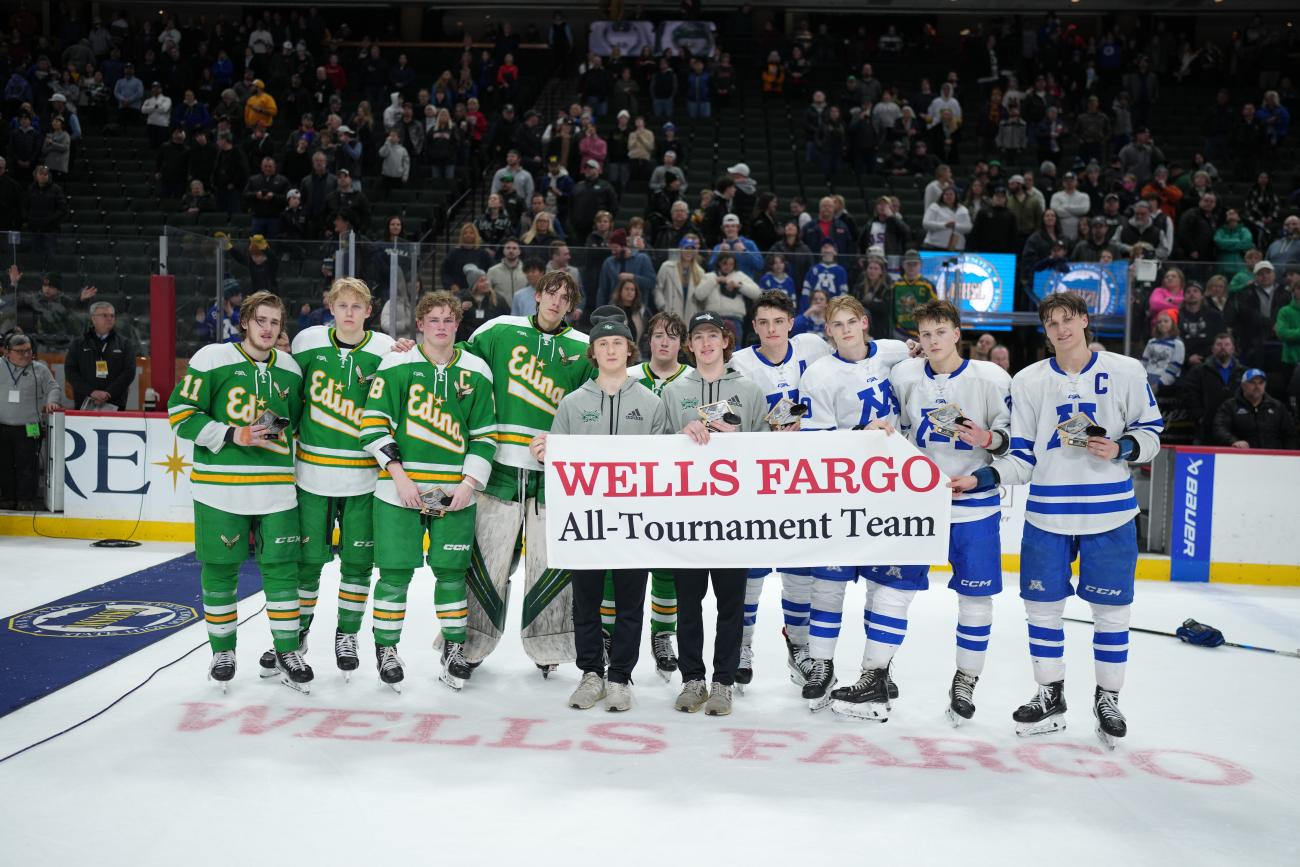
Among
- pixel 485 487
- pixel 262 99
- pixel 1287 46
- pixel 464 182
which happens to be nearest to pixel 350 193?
pixel 464 182

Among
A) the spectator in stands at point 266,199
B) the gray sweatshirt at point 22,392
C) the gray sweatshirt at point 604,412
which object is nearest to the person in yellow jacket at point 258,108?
the spectator in stands at point 266,199

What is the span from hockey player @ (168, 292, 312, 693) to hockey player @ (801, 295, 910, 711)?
2322mm

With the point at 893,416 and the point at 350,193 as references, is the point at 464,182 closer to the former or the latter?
the point at 350,193

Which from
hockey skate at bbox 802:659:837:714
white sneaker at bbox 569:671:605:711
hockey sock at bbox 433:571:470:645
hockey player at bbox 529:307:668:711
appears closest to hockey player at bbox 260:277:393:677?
hockey sock at bbox 433:571:470:645

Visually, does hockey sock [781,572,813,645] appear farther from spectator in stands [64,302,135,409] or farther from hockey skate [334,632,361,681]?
spectator in stands [64,302,135,409]

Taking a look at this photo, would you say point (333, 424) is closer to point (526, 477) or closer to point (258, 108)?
point (526, 477)

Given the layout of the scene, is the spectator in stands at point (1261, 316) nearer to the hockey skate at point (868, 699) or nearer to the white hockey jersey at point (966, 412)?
the white hockey jersey at point (966, 412)

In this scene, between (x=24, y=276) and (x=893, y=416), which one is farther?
(x=24, y=276)

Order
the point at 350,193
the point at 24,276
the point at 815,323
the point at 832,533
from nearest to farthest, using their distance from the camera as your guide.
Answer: the point at 832,533 < the point at 815,323 < the point at 24,276 < the point at 350,193

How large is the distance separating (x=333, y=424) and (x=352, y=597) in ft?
2.78

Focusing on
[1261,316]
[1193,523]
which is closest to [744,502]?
[1193,523]

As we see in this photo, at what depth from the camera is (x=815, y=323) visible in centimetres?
964

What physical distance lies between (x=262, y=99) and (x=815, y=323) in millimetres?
10630

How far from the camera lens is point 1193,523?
29.8 feet
